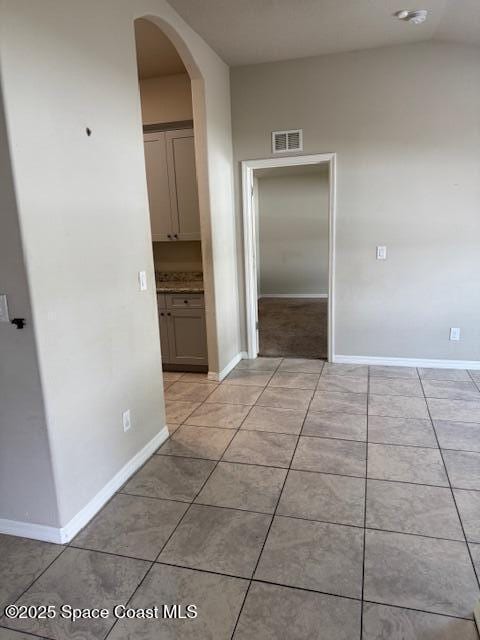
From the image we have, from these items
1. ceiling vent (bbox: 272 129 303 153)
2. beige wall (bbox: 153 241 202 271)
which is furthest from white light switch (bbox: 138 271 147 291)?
ceiling vent (bbox: 272 129 303 153)

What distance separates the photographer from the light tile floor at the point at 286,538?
1.61 m

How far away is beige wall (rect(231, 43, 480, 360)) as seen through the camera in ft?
12.4

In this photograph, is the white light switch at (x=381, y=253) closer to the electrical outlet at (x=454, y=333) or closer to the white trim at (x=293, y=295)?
the electrical outlet at (x=454, y=333)

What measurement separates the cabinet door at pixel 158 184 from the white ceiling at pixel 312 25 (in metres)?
0.98

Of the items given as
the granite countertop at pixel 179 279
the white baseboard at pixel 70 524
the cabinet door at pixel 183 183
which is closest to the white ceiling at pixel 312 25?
the cabinet door at pixel 183 183

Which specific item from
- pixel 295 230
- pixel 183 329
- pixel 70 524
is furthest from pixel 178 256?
pixel 295 230

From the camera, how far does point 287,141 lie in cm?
413

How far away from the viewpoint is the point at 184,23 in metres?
3.15

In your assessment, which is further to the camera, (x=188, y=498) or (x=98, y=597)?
(x=188, y=498)

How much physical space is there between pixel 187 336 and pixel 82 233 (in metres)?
2.26

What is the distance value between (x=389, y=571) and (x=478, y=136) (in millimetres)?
3538

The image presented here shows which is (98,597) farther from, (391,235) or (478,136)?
(478,136)

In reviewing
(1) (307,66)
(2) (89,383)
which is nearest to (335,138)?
(1) (307,66)

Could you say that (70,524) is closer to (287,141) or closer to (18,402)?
(18,402)
